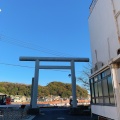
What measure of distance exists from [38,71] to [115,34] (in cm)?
1164

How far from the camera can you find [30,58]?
720 inches

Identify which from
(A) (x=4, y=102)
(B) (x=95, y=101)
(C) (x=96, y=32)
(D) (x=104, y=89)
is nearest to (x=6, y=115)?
(B) (x=95, y=101)

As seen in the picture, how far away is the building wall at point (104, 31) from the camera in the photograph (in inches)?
326

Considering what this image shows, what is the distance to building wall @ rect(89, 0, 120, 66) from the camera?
27.2 ft

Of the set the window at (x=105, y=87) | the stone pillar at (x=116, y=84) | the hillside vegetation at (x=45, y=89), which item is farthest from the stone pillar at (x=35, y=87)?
the hillside vegetation at (x=45, y=89)

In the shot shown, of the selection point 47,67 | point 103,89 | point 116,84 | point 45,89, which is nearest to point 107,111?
point 103,89

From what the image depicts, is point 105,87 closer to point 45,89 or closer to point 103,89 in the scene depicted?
point 103,89

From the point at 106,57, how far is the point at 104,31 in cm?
150

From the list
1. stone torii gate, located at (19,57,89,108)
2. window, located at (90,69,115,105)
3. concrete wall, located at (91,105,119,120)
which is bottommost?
concrete wall, located at (91,105,119,120)

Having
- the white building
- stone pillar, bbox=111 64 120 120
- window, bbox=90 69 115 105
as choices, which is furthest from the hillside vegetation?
stone pillar, bbox=111 64 120 120

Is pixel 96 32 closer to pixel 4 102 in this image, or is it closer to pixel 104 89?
pixel 104 89

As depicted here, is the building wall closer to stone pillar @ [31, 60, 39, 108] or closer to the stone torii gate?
the stone torii gate

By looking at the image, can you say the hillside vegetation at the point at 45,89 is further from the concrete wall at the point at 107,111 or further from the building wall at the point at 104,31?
the concrete wall at the point at 107,111

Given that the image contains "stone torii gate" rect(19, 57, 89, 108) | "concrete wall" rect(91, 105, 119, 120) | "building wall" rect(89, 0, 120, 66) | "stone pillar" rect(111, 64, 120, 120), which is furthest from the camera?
"stone torii gate" rect(19, 57, 89, 108)
